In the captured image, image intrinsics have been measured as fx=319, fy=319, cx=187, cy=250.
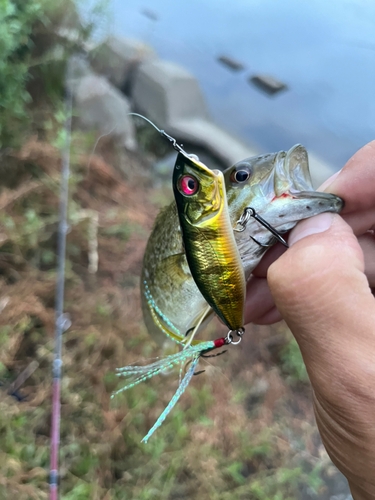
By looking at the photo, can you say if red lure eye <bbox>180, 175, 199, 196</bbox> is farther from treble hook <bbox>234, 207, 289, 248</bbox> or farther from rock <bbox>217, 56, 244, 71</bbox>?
rock <bbox>217, 56, 244, 71</bbox>

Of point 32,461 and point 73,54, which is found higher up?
point 73,54

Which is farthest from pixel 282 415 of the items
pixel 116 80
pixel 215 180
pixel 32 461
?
pixel 116 80

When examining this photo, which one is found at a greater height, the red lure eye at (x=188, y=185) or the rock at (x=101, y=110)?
the red lure eye at (x=188, y=185)

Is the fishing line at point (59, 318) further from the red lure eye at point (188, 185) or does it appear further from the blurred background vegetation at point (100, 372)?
the red lure eye at point (188, 185)

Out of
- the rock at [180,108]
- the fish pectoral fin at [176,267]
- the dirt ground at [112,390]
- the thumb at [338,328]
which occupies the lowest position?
the dirt ground at [112,390]

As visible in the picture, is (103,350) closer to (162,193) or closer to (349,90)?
(162,193)

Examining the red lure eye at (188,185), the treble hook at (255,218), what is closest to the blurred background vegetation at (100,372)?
the treble hook at (255,218)

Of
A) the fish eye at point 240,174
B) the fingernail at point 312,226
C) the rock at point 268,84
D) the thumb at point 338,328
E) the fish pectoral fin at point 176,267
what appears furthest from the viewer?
the rock at point 268,84
